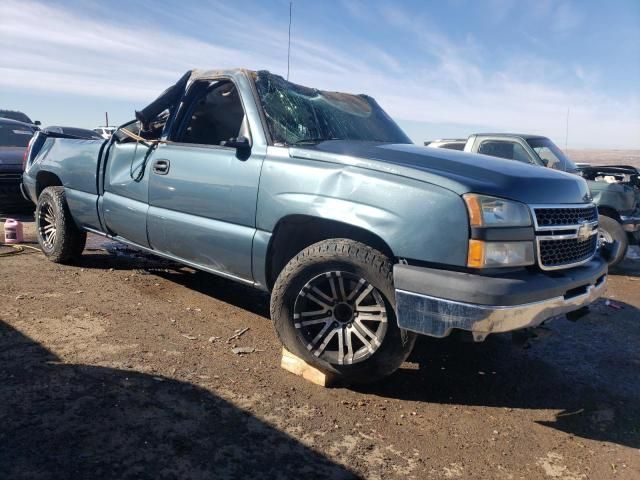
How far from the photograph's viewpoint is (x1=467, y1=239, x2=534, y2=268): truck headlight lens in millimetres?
2654

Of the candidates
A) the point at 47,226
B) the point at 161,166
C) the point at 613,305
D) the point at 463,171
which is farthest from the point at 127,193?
the point at 613,305

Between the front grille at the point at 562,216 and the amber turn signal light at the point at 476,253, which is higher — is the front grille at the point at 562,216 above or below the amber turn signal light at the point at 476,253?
above

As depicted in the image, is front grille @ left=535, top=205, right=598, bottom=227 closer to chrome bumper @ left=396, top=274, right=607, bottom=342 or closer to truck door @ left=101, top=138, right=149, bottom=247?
chrome bumper @ left=396, top=274, right=607, bottom=342

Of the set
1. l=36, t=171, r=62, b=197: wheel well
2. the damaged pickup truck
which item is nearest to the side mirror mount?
the damaged pickup truck

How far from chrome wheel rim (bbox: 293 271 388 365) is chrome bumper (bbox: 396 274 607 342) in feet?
0.75

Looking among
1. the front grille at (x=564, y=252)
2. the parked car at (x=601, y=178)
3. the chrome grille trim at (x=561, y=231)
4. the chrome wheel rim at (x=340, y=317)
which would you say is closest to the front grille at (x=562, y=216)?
the chrome grille trim at (x=561, y=231)

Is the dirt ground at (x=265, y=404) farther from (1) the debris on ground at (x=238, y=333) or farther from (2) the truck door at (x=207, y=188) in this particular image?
(2) the truck door at (x=207, y=188)

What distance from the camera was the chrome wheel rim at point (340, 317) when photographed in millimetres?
3008

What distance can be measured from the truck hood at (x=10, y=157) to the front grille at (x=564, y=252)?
882 centimetres

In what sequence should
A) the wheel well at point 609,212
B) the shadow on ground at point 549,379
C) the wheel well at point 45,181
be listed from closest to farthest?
1. the shadow on ground at point 549,379
2. the wheel well at point 45,181
3. the wheel well at point 609,212

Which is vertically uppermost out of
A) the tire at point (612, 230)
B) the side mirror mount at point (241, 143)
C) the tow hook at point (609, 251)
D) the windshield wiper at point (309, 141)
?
the windshield wiper at point (309, 141)

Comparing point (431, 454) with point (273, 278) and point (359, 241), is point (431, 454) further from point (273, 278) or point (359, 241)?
point (273, 278)

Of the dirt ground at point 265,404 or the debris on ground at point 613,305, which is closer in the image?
the dirt ground at point 265,404

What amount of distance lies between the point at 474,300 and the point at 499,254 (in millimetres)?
297
